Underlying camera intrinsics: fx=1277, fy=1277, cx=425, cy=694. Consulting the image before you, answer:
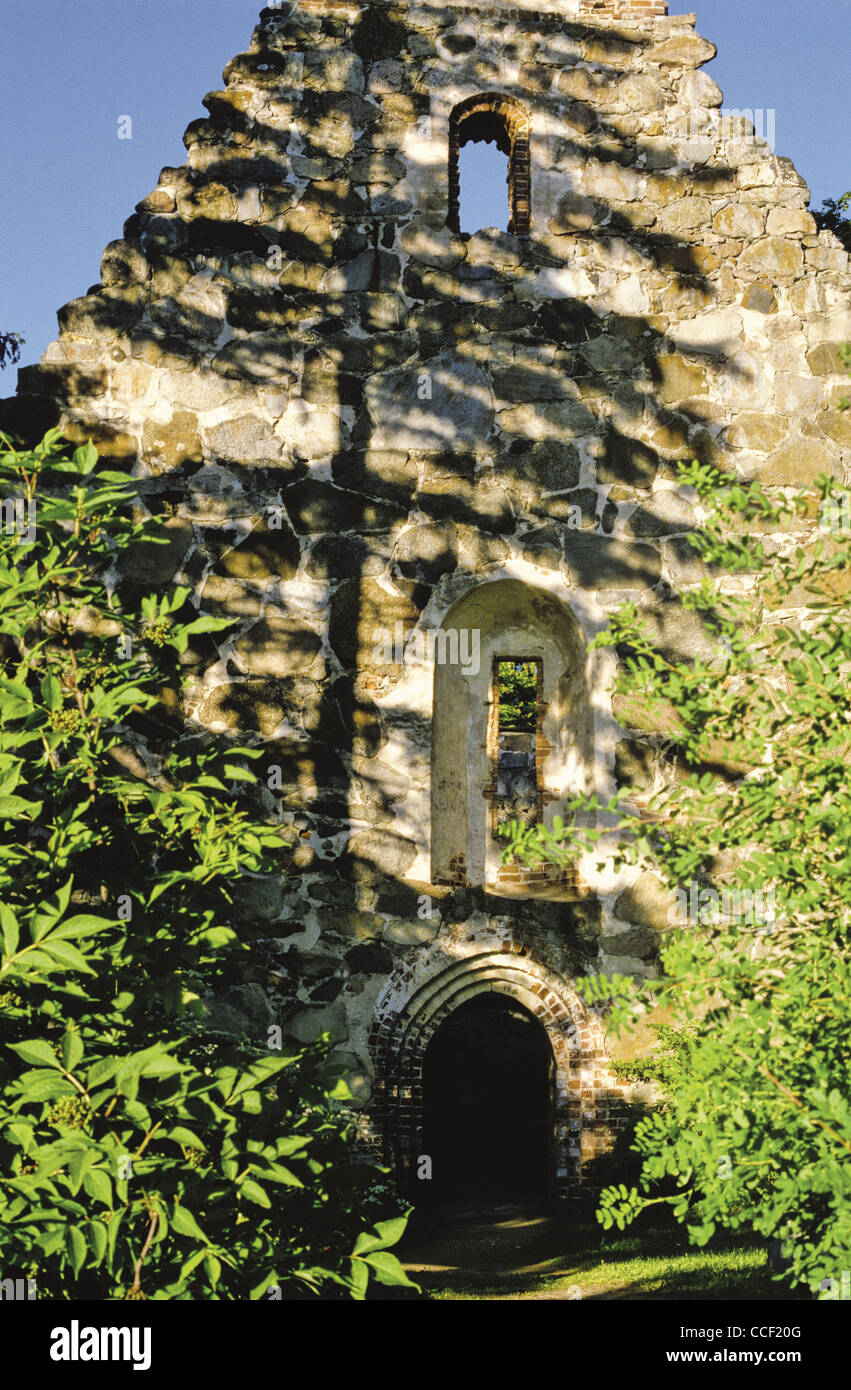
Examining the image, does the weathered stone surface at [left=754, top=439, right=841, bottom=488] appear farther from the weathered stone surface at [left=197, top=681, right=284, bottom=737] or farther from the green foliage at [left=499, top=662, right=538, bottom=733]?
the green foliage at [left=499, top=662, right=538, bottom=733]

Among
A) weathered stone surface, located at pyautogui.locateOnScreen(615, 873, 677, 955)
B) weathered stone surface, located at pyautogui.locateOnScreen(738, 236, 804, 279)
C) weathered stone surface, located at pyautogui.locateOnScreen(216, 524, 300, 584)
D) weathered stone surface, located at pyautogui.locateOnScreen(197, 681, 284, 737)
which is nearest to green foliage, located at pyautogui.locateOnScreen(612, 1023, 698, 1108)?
weathered stone surface, located at pyautogui.locateOnScreen(615, 873, 677, 955)

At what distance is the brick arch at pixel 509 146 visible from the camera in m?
7.70

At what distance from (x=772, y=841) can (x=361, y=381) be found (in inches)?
187

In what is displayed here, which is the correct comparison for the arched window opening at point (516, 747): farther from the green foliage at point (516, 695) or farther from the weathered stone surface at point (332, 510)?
the weathered stone surface at point (332, 510)

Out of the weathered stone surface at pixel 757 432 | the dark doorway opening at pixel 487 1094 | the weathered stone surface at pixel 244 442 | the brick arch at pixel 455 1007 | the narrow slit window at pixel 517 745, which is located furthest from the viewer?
the dark doorway opening at pixel 487 1094

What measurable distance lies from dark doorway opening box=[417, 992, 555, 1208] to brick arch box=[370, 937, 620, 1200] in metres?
2.98

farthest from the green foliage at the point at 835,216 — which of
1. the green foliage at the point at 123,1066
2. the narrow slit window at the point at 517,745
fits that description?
the green foliage at the point at 123,1066

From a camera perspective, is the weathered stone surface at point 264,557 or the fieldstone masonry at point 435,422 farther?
the weathered stone surface at point 264,557

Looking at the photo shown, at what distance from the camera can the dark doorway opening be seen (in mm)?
10383

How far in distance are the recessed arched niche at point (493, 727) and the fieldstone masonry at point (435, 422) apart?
3cm

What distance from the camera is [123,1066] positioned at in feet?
9.73

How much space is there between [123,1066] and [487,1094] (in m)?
8.93

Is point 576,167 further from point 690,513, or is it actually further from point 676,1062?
point 676,1062

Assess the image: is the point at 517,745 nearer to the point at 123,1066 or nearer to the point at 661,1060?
the point at 661,1060
